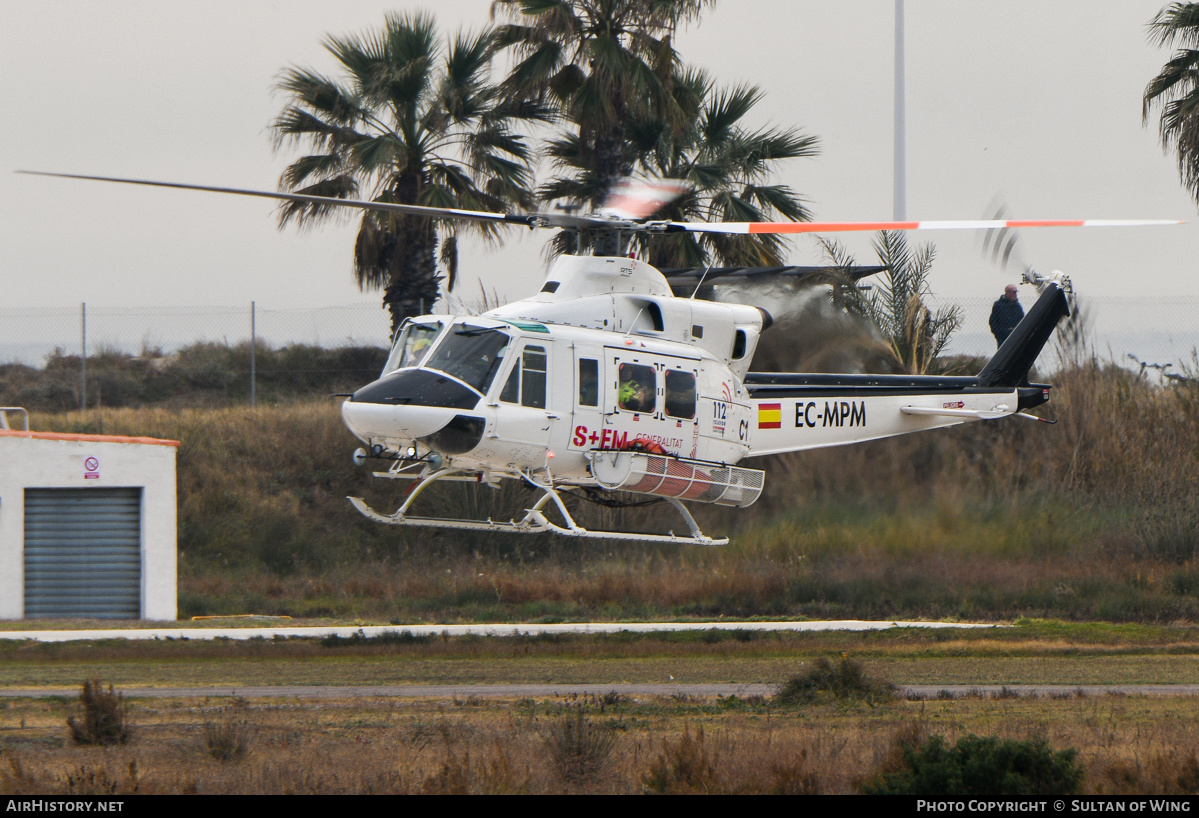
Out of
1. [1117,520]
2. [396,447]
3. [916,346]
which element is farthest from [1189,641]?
[396,447]

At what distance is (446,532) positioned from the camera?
3194 cm

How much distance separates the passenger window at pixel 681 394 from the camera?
18.4 metres

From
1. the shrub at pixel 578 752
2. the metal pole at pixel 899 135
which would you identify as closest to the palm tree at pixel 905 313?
the metal pole at pixel 899 135

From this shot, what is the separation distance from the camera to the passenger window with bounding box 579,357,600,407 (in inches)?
695

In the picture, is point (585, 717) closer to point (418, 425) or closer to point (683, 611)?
point (418, 425)

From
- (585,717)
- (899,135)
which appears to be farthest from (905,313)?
(585,717)

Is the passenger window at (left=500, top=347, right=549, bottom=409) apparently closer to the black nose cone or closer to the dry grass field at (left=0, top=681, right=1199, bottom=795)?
the black nose cone

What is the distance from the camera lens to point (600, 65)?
29.0m

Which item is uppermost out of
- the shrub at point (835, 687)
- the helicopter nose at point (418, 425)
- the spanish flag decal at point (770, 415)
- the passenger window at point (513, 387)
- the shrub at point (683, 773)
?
the passenger window at point (513, 387)

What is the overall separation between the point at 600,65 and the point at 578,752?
68.0ft

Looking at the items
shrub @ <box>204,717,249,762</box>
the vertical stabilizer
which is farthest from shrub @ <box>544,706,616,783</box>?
the vertical stabilizer

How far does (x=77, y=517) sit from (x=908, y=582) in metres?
16.0

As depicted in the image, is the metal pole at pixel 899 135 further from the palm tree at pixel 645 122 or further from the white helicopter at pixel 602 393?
the white helicopter at pixel 602 393

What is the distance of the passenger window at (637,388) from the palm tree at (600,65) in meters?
12.4
